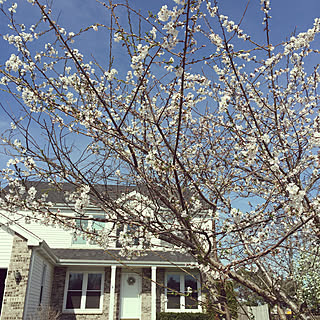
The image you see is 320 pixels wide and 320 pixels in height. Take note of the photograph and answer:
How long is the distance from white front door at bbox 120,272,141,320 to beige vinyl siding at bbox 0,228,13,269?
534 centimetres

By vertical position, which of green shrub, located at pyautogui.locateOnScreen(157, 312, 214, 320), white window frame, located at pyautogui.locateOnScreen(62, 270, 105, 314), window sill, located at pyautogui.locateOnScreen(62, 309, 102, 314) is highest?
white window frame, located at pyautogui.locateOnScreen(62, 270, 105, 314)

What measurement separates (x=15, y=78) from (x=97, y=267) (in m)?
11.6

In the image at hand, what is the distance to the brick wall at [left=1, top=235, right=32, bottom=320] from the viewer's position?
8.52 meters

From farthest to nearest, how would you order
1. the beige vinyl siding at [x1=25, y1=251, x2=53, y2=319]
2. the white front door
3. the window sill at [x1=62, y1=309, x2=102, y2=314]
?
the white front door, the window sill at [x1=62, y1=309, x2=102, y2=314], the beige vinyl siding at [x1=25, y1=251, x2=53, y2=319]

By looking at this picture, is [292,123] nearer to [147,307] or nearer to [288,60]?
[288,60]

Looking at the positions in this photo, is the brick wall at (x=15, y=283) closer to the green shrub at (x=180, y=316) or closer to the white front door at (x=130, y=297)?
the white front door at (x=130, y=297)

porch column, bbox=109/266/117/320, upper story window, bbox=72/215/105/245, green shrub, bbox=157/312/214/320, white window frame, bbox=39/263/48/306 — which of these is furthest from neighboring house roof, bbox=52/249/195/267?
green shrub, bbox=157/312/214/320

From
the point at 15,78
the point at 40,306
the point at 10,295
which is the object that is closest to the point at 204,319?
the point at 40,306

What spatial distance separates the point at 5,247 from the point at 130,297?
580cm

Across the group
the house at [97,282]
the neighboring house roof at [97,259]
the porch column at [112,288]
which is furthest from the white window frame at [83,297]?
the neighboring house roof at [97,259]

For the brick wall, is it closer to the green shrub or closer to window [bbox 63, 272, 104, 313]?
window [bbox 63, 272, 104, 313]

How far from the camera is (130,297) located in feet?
42.2

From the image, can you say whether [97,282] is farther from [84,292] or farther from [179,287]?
[179,287]

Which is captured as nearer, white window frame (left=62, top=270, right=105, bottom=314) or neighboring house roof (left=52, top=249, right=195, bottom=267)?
white window frame (left=62, top=270, right=105, bottom=314)
